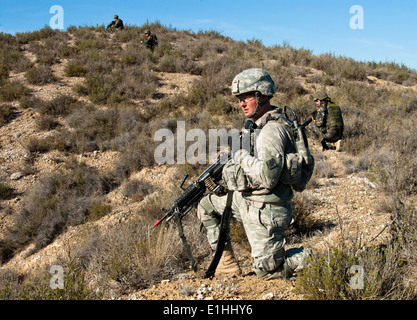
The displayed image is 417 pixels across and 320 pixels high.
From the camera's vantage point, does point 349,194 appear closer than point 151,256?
No

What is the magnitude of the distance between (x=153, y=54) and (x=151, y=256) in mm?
12190

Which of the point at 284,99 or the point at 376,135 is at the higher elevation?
the point at 284,99

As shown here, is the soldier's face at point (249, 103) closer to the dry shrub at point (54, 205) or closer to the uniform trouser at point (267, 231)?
the uniform trouser at point (267, 231)

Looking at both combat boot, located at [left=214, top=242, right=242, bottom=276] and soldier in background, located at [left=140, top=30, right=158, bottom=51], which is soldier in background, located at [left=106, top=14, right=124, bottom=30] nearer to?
soldier in background, located at [left=140, top=30, right=158, bottom=51]

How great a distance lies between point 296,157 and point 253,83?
750mm

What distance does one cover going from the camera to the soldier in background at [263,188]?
7.81 feet

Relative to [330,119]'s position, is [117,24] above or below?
above

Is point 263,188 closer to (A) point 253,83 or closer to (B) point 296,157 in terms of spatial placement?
(B) point 296,157

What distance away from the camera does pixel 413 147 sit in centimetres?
673

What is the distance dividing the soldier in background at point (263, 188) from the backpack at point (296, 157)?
0.10 feet

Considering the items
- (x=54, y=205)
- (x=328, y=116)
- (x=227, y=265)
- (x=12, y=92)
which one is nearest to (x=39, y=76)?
(x=12, y=92)

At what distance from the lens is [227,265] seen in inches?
119
